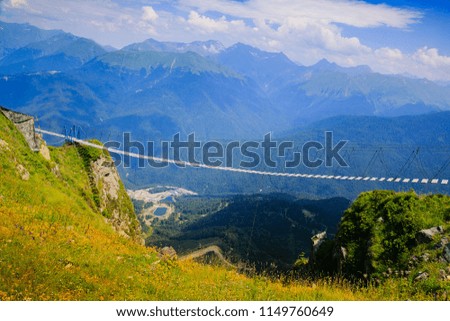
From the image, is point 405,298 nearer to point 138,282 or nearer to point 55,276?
point 138,282

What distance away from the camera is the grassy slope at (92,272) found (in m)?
11.5

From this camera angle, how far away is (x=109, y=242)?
645 inches

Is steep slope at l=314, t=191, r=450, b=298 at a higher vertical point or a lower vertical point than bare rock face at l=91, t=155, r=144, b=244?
higher

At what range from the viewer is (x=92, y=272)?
12.8 m

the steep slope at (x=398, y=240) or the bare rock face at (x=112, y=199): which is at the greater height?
the steep slope at (x=398, y=240)

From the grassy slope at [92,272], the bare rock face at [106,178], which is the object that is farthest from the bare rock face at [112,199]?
the grassy slope at [92,272]

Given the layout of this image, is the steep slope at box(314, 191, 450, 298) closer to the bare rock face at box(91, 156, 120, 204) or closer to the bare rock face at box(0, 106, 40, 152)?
the bare rock face at box(91, 156, 120, 204)

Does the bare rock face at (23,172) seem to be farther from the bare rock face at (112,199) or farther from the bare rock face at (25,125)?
the bare rock face at (112,199)

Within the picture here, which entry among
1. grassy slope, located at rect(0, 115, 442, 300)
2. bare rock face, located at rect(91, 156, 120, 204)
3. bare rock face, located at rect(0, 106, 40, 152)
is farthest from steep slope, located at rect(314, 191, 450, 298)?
bare rock face, located at rect(0, 106, 40, 152)

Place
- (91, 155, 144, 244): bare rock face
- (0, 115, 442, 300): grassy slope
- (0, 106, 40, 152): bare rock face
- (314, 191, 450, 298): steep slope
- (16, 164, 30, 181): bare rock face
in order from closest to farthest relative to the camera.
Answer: (0, 115, 442, 300): grassy slope
(314, 191, 450, 298): steep slope
(16, 164, 30, 181): bare rock face
(0, 106, 40, 152): bare rock face
(91, 155, 144, 244): bare rock face

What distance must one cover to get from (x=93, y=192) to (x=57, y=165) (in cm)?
447

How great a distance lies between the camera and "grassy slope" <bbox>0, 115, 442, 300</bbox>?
37.6 feet

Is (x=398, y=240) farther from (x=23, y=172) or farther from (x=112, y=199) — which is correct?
(x=112, y=199)
